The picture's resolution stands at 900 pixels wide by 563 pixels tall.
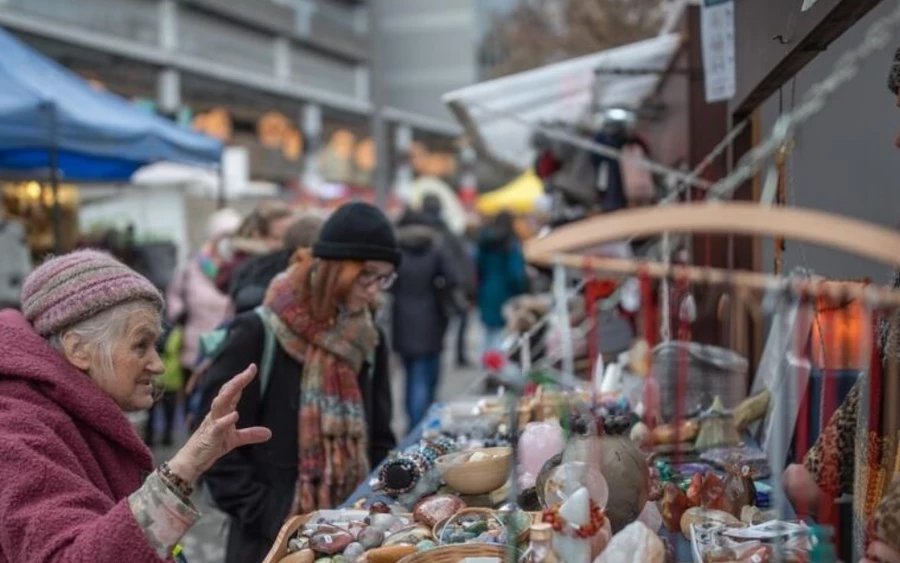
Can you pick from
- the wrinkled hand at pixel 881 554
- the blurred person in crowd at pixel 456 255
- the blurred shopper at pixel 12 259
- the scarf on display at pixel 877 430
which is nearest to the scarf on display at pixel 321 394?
the scarf on display at pixel 877 430

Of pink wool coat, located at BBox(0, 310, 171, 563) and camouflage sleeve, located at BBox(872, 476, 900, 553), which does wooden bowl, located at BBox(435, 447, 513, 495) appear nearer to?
pink wool coat, located at BBox(0, 310, 171, 563)

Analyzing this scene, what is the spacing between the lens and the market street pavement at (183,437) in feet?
15.6

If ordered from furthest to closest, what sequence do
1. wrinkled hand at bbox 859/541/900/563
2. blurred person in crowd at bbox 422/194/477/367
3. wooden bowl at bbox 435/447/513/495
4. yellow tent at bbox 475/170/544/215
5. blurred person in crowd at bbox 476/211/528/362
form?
yellow tent at bbox 475/170/544/215, blurred person in crowd at bbox 476/211/528/362, blurred person in crowd at bbox 422/194/477/367, wooden bowl at bbox 435/447/513/495, wrinkled hand at bbox 859/541/900/563

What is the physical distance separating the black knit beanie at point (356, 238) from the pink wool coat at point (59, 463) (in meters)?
0.98

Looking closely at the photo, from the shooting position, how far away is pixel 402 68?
39.6m

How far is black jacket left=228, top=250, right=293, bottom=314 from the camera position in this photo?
12.6 feet

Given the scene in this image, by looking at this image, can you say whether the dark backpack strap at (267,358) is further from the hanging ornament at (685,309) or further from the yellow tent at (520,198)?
the yellow tent at (520,198)

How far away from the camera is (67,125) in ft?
18.1

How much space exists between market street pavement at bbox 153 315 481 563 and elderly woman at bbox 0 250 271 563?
4.23ft

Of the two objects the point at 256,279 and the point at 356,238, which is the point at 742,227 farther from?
the point at 256,279

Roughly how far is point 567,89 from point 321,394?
3896 millimetres

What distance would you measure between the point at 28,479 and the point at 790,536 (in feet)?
4.21

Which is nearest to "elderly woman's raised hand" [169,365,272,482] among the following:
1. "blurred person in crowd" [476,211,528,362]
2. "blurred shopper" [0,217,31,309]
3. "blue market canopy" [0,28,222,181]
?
"blue market canopy" [0,28,222,181]

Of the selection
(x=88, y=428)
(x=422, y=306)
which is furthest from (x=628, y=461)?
(x=422, y=306)
